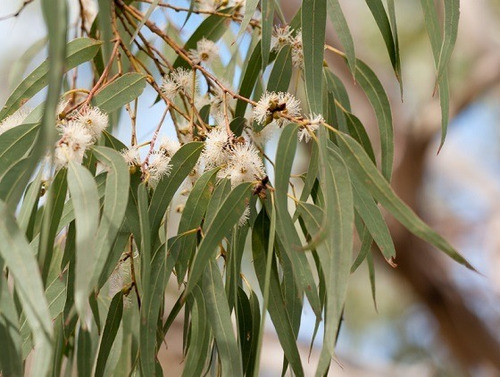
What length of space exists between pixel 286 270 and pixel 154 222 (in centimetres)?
15

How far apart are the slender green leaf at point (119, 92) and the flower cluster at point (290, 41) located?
0.18 m

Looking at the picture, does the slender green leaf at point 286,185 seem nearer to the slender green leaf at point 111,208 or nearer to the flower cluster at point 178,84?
the slender green leaf at point 111,208

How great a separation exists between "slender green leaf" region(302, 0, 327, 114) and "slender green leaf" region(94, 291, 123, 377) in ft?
1.00

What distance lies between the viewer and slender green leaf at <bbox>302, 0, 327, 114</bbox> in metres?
0.79

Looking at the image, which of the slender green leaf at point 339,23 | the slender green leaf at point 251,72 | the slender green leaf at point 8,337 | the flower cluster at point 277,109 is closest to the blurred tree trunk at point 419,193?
the slender green leaf at point 251,72

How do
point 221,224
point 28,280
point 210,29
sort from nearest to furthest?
point 28,280, point 221,224, point 210,29

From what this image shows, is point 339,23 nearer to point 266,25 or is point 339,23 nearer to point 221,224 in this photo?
point 266,25

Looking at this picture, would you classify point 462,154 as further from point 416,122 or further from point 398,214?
point 398,214

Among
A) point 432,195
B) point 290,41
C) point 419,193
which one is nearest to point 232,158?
point 290,41

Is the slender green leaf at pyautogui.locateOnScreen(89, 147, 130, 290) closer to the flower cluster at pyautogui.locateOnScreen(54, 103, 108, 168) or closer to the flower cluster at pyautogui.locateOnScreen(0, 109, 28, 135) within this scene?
the flower cluster at pyautogui.locateOnScreen(54, 103, 108, 168)

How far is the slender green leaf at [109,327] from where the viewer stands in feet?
2.59

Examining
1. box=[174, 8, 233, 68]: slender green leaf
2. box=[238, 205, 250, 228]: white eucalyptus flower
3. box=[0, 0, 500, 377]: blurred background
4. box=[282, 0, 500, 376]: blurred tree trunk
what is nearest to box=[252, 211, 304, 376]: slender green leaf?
box=[238, 205, 250, 228]: white eucalyptus flower

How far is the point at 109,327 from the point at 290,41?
397mm

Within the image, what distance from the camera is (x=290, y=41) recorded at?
911 mm
